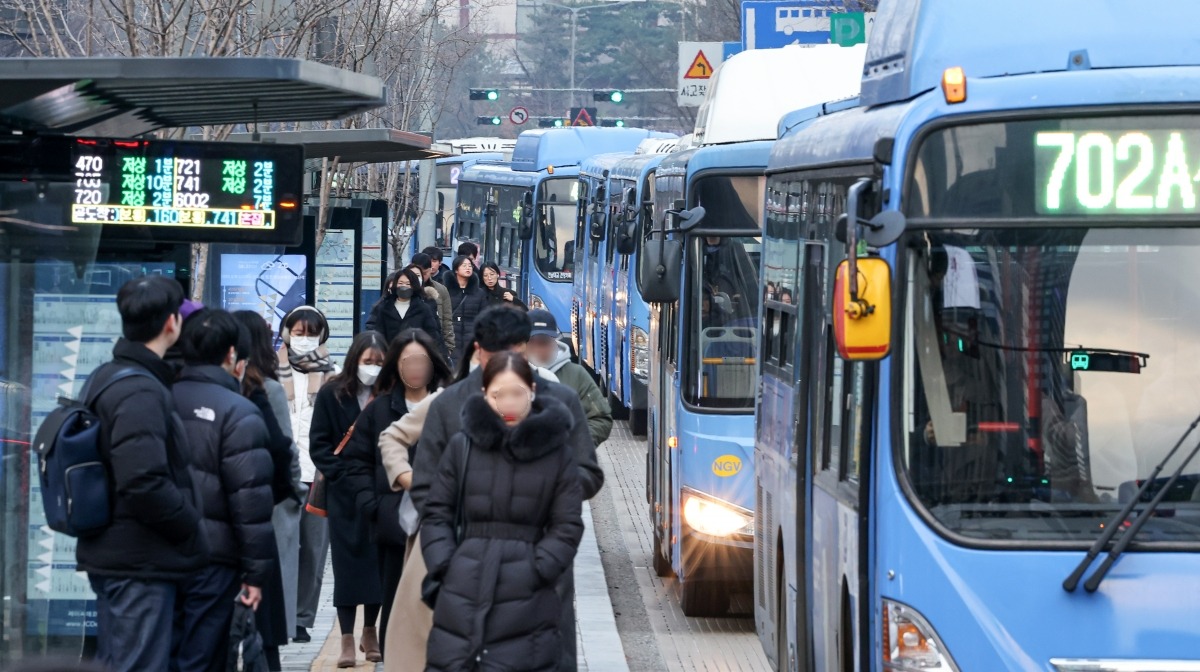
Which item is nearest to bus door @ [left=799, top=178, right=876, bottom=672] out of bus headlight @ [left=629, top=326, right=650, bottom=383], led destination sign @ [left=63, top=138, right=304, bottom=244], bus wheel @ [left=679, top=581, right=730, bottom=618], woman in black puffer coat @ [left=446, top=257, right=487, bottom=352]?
led destination sign @ [left=63, top=138, right=304, bottom=244]

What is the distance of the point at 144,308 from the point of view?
21.0 feet

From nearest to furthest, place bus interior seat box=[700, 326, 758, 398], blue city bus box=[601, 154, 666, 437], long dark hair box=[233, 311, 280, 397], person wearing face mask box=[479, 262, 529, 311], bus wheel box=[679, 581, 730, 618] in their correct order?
long dark hair box=[233, 311, 280, 397] → bus interior seat box=[700, 326, 758, 398] → bus wheel box=[679, 581, 730, 618] → blue city bus box=[601, 154, 666, 437] → person wearing face mask box=[479, 262, 529, 311]

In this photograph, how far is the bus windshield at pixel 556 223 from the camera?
103 feet

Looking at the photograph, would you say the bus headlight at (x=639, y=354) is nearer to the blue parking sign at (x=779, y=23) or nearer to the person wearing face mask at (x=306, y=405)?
the blue parking sign at (x=779, y=23)

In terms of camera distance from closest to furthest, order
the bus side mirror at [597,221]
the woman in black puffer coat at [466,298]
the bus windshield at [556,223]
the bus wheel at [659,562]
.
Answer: the bus wheel at [659,562], the woman in black puffer coat at [466,298], the bus side mirror at [597,221], the bus windshield at [556,223]

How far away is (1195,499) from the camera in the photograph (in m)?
5.43

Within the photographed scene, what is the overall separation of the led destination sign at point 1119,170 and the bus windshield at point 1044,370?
0.08 meters

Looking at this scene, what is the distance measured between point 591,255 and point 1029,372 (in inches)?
801

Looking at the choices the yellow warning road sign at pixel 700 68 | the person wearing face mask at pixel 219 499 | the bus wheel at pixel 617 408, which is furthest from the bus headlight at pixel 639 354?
the person wearing face mask at pixel 219 499

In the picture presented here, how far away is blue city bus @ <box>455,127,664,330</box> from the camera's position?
3131 cm

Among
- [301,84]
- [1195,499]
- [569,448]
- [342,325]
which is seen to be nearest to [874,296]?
[1195,499]

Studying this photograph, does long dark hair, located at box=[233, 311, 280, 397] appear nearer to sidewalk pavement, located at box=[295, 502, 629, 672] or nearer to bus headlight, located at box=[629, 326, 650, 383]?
sidewalk pavement, located at box=[295, 502, 629, 672]

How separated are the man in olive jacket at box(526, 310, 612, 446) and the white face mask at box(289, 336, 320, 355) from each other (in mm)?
1459

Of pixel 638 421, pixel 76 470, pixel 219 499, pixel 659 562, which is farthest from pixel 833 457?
pixel 638 421
